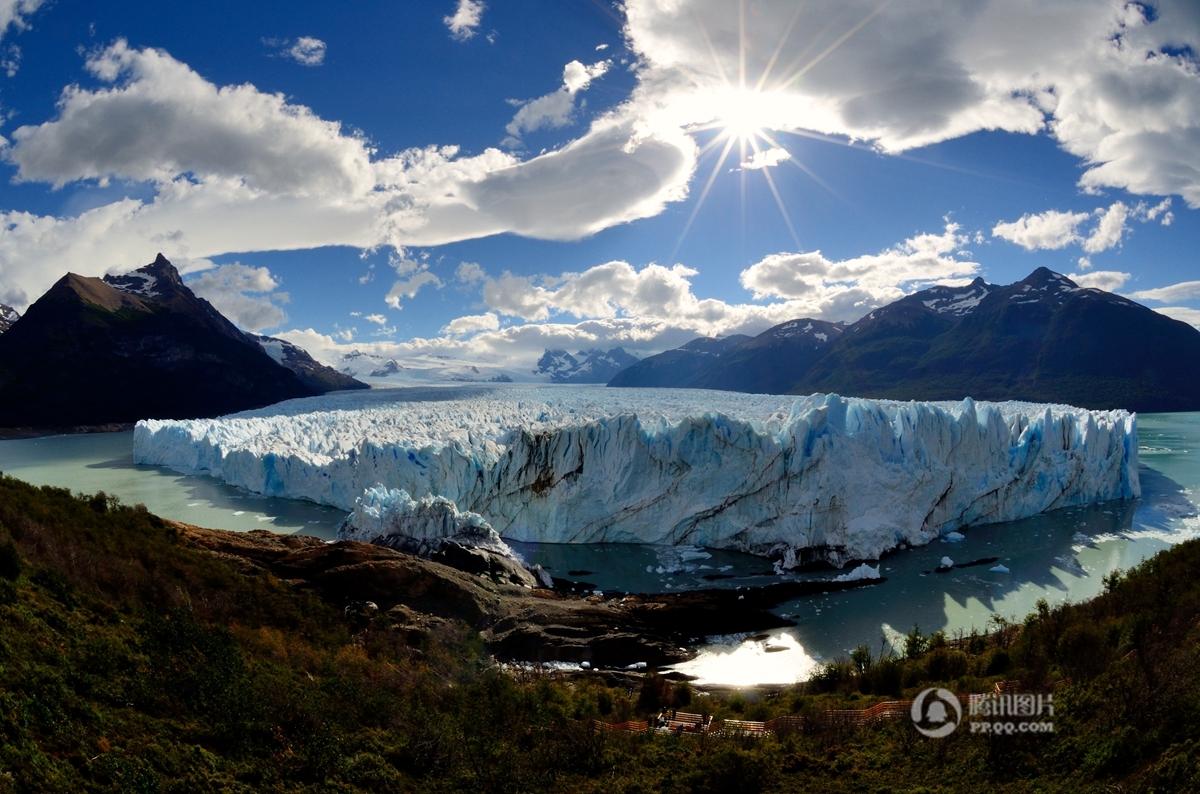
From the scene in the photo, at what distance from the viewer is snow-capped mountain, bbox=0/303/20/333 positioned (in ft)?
308

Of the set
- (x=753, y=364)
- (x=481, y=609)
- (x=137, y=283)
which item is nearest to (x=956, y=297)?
(x=753, y=364)

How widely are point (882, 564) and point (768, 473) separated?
4106mm

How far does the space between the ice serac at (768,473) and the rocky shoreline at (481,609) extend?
541 cm

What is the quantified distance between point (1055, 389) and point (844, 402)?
2791 inches

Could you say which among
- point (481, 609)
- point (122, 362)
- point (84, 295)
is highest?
point (84, 295)

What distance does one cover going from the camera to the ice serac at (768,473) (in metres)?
20.4

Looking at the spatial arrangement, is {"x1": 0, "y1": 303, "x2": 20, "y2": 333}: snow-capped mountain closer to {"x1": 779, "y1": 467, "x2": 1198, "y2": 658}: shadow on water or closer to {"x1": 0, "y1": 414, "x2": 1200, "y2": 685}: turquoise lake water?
{"x1": 0, "y1": 414, "x2": 1200, "y2": 685}: turquoise lake water

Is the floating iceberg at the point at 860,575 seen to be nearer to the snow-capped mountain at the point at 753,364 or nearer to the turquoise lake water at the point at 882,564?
the turquoise lake water at the point at 882,564

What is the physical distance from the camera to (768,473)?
69.1 feet

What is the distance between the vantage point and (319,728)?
255 inches

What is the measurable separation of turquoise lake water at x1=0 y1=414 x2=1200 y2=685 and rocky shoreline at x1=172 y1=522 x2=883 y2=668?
110 centimetres

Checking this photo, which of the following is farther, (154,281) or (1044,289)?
(1044,289)

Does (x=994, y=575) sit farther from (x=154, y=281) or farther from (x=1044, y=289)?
(x=154, y=281)

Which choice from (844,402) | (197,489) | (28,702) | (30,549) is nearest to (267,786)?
(28,702)
